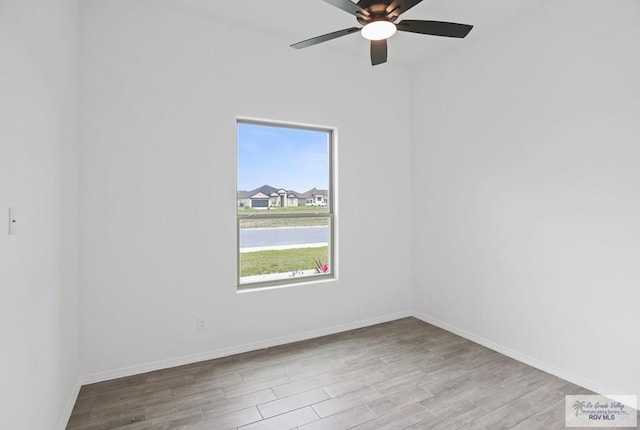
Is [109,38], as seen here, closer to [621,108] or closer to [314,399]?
[314,399]

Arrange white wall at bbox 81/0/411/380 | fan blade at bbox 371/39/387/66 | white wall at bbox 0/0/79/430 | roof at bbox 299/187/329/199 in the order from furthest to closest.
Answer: roof at bbox 299/187/329/199
white wall at bbox 81/0/411/380
fan blade at bbox 371/39/387/66
white wall at bbox 0/0/79/430

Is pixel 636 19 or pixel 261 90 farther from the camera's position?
pixel 261 90

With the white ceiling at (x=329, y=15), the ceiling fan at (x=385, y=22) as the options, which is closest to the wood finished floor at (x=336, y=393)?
the ceiling fan at (x=385, y=22)

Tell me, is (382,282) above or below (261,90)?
below

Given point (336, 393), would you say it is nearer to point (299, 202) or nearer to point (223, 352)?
A: point (223, 352)

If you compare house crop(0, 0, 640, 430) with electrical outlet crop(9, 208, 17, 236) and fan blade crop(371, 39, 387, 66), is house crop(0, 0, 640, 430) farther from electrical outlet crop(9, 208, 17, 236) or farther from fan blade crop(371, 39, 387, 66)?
fan blade crop(371, 39, 387, 66)

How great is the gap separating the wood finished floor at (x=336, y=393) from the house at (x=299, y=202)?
22 mm

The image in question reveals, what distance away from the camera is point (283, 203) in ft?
12.2

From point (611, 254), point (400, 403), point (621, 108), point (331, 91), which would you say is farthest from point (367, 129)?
point (400, 403)

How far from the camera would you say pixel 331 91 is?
12.4ft

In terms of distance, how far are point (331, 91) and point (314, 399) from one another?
121 inches

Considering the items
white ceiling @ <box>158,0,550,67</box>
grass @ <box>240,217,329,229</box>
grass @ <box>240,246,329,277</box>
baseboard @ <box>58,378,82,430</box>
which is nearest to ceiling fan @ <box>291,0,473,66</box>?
white ceiling @ <box>158,0,550,67</box>

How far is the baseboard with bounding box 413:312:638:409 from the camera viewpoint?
103 inches

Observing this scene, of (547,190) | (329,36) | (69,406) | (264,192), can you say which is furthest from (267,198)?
(547,190)
